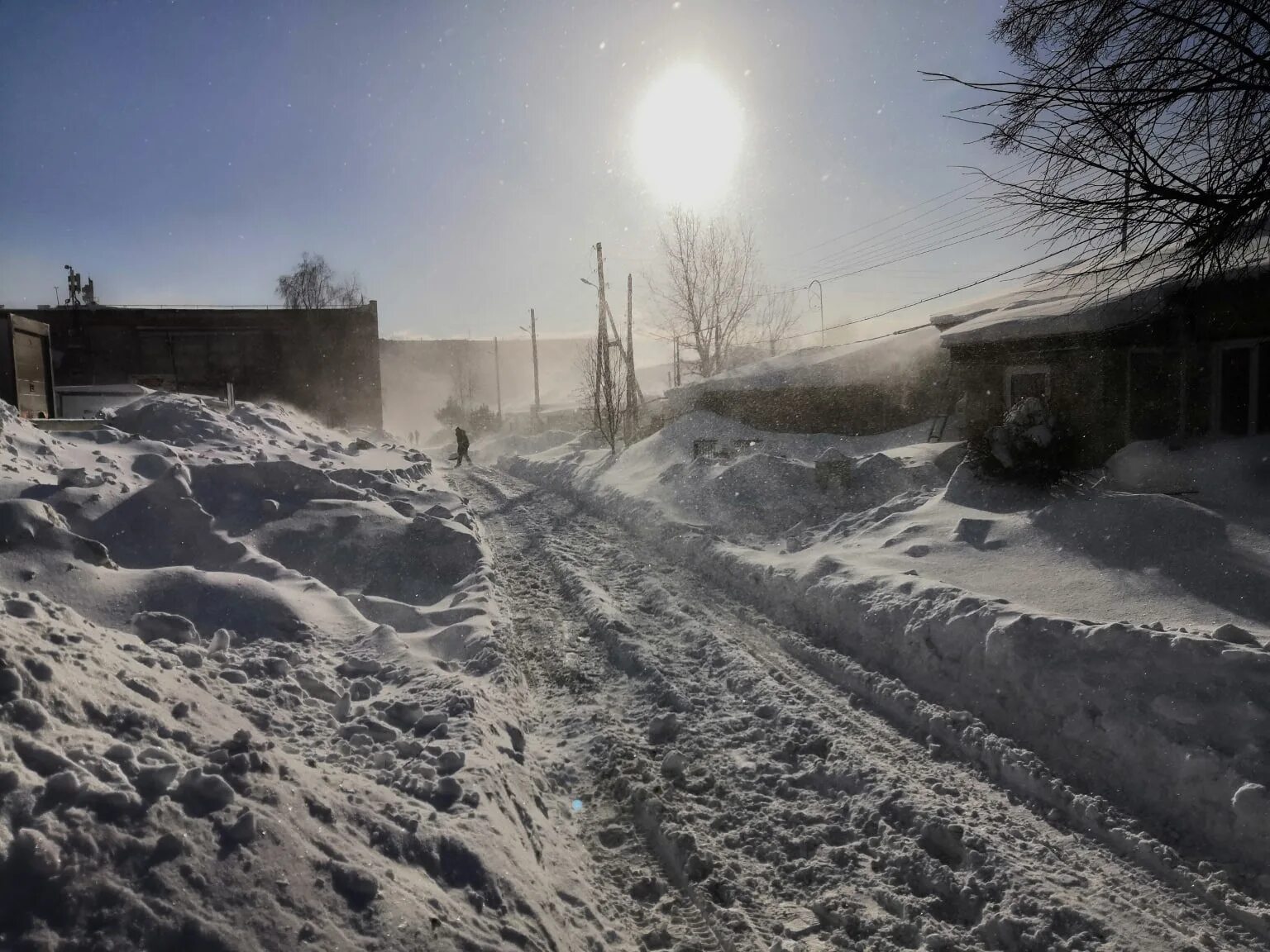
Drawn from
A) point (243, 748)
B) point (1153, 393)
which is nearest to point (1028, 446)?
point (1153, 393)

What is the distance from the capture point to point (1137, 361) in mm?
12523

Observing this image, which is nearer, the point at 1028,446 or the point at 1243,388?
the point at 1028,446

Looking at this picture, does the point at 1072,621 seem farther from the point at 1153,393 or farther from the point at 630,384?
the point at 630,384

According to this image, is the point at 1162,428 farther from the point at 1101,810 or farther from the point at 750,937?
the point at 750,937

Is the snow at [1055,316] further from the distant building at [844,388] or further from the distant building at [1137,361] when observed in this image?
the distant building at [844,388]

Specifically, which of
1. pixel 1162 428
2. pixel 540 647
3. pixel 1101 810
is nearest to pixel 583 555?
pixel 540 647

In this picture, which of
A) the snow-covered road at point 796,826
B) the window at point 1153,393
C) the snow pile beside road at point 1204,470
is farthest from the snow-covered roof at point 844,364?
the snow-covered road at point 796,826

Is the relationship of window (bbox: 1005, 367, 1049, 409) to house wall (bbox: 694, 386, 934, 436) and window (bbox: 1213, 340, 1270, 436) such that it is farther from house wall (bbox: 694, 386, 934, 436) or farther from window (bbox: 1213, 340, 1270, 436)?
house wall (bbox: 694, 386, 934, 436)

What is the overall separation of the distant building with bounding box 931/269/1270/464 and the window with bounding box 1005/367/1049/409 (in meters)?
0.02

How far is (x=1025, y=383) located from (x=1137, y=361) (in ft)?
6.55

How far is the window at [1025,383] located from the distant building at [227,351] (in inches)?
1354

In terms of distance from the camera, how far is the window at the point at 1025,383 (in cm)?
1380

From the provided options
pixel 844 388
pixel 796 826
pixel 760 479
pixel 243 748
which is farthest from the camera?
pixel 844 388

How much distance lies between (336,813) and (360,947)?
69cm
